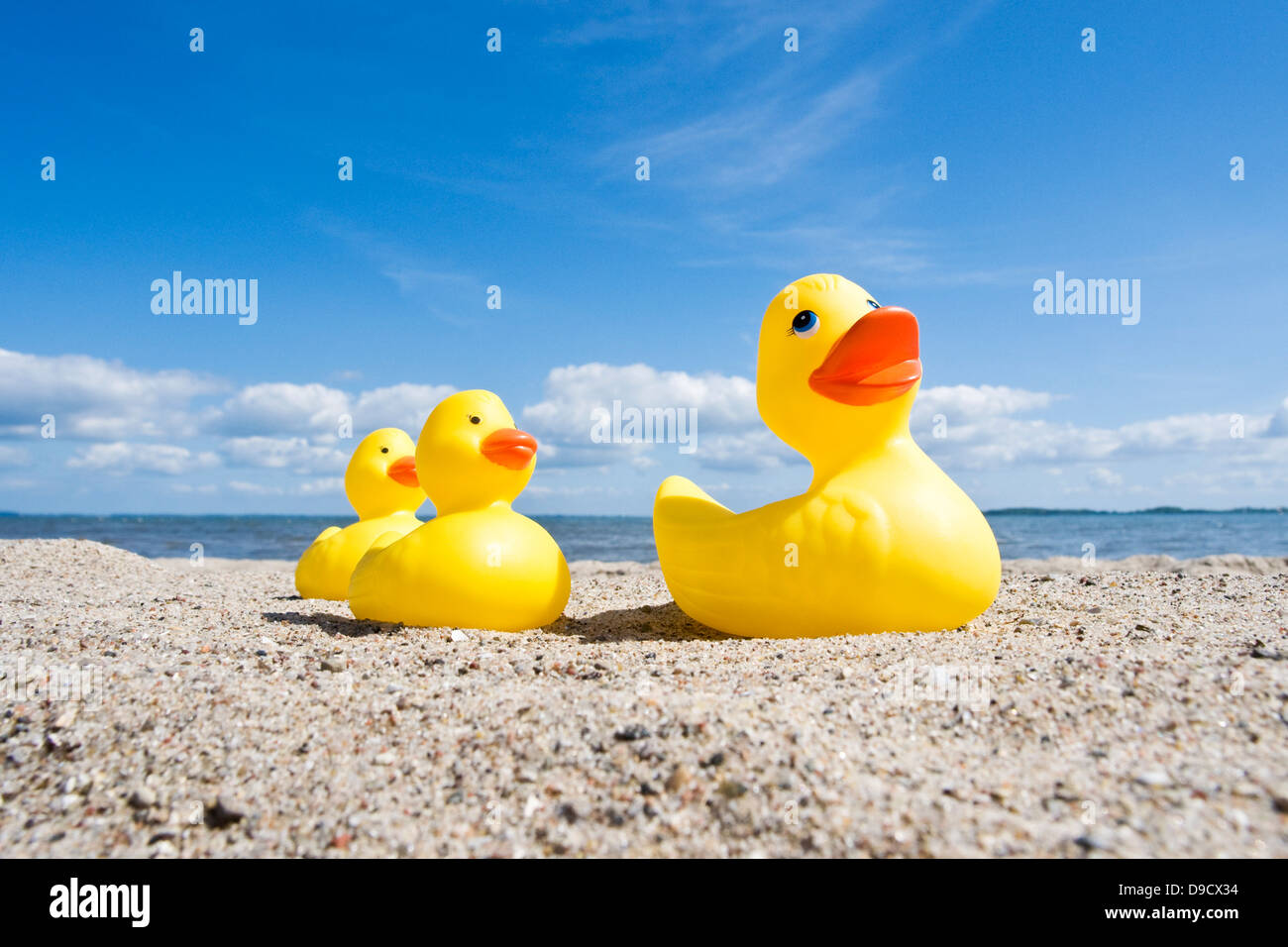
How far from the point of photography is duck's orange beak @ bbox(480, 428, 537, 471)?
5.74 meters

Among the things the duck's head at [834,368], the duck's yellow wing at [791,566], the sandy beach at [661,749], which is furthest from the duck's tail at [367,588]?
the duck's head at [834,368]

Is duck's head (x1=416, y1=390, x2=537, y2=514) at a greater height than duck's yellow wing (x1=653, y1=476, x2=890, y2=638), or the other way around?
duck's head (x1=416, y1=390, x2=537, y2=514)

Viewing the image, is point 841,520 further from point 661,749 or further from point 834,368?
point 661,749

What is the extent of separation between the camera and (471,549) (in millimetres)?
5418

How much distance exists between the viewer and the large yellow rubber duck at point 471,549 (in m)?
5.37

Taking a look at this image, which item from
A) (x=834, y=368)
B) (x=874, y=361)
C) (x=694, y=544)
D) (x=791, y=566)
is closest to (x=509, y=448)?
(x=694, y=544)

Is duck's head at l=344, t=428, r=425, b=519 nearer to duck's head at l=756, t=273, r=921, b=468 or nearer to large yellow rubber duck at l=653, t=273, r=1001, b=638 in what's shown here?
large yellow rubber duck at l=653, t=273, r=1001, b=638

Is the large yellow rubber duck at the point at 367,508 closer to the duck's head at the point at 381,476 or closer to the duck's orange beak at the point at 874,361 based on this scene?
the duck's head at the point at 381,476

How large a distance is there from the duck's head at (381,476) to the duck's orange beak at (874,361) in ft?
14.5

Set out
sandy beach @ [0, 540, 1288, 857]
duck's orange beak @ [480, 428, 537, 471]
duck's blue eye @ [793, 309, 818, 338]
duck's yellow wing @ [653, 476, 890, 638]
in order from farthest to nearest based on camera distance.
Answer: duck's orange beak @ [480, 428, 537, 471], duck's blue eye @ [793, 309, 818, 338], duck's yellow wing @ [653, 476, 890, 638], sandy beach @ [0, 540, 1288, 857]

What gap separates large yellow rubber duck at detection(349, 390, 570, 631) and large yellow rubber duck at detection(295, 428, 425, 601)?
51.4 inches

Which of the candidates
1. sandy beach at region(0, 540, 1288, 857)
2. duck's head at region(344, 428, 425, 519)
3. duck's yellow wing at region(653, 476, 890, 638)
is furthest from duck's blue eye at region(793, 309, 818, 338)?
duck's head at region(344, 428, 425, 519)
